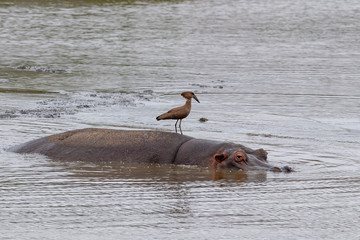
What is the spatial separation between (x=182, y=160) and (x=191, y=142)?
0.86ft

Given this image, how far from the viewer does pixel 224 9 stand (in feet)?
99.9

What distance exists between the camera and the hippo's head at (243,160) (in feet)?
27.1

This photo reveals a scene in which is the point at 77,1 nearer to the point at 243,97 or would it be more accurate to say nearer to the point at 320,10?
the point at 320,10

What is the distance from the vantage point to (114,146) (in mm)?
8945

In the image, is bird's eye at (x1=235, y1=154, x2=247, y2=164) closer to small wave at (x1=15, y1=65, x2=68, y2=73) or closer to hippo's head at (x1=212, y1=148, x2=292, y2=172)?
hippo's head at (x1=212, y1=148, x2=292, y2=172)

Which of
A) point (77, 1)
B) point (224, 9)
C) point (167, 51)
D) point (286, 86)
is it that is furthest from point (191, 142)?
point (77, 1)

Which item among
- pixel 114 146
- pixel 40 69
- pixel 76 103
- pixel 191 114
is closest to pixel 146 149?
pixel 114 146

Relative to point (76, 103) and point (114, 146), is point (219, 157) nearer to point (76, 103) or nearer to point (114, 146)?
point (114, 146)

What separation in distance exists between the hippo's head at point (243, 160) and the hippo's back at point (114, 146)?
554mm

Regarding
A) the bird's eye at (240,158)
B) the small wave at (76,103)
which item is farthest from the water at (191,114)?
the bird's eye at (240,158)

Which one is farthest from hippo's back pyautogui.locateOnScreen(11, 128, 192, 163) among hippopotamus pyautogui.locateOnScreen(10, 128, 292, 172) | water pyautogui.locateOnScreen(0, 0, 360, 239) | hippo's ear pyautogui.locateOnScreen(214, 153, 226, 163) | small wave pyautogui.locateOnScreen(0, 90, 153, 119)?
small wave pyautogui.locateOnScreen(0, 90, 153, 119)

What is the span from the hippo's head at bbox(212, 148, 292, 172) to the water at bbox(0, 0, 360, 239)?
0.39 ft

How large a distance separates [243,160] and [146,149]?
1121mm

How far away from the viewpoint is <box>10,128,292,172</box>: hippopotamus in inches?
332
